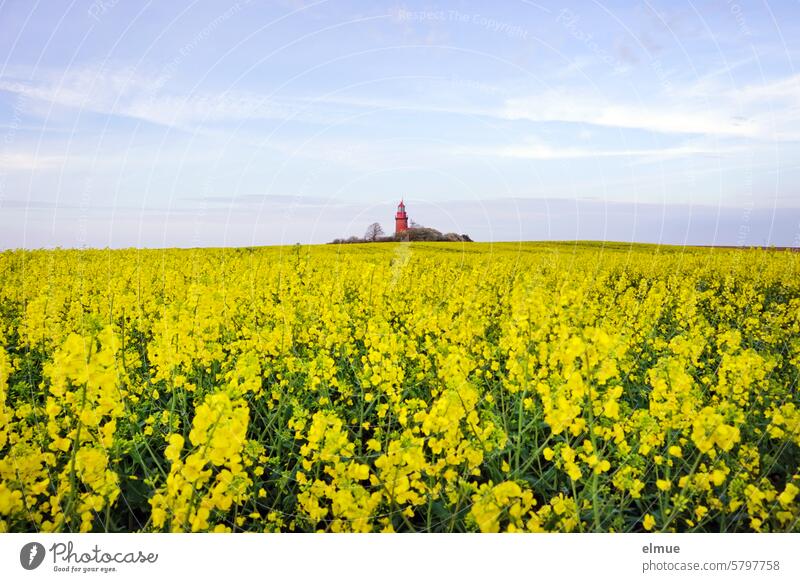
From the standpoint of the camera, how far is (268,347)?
5398mm

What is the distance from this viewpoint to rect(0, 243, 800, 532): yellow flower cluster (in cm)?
261

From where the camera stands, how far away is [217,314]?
229 inches

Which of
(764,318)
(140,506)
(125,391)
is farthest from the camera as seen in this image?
(764,318)

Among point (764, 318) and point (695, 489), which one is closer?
point (695, 489)

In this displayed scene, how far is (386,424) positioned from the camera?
4254 millimetres

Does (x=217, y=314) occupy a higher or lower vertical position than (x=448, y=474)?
higher

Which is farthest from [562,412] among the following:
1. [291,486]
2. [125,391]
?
[125,391]

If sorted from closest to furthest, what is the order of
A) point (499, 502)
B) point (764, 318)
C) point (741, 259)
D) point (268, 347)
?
point (499, 502) → point (268, 347) → point (764, 318) → point (741, 259)

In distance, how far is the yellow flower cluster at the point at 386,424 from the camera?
2609 mm
